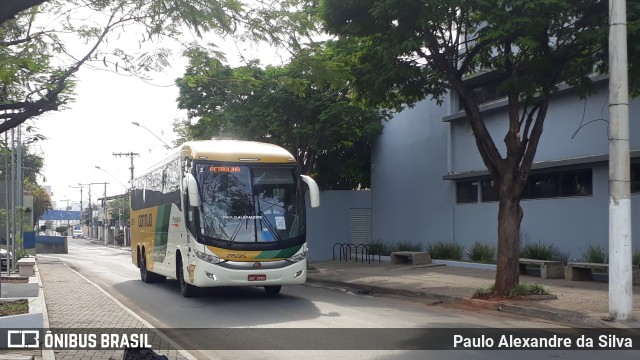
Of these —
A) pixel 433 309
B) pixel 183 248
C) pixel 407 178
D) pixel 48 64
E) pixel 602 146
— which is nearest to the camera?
pixel 48 64

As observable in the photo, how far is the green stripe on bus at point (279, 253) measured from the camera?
48.1 ft

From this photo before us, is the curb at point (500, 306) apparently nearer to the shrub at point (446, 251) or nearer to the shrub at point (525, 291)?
the shrub at point (525, 291)

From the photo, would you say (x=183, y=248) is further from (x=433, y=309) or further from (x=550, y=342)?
(x=550, y=342)

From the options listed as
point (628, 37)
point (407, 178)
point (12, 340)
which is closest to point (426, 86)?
point (628, 37)

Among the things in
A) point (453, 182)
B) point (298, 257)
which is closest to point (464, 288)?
point (298, 257)

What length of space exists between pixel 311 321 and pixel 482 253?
39.5 ft

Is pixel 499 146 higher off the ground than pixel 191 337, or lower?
higher

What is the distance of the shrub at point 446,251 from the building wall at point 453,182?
0.93 feet

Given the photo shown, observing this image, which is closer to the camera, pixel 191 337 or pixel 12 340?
pixel 12 340

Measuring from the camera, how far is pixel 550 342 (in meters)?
9.90

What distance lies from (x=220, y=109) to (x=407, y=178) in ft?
27.3

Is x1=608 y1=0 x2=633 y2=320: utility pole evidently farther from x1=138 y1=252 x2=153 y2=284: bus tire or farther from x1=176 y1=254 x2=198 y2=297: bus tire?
x1=138 y1=252 x2=153 y2=284: bus tire

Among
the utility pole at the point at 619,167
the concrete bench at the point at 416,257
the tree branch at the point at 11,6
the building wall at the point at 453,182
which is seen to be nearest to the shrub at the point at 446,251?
the building wall at the point at 453,182

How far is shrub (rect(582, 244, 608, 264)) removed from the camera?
1811cm
